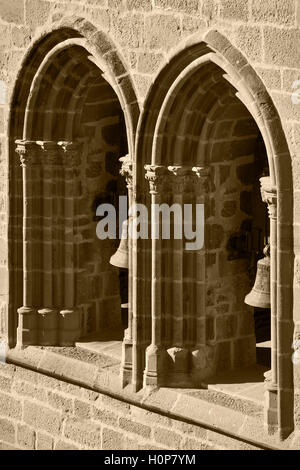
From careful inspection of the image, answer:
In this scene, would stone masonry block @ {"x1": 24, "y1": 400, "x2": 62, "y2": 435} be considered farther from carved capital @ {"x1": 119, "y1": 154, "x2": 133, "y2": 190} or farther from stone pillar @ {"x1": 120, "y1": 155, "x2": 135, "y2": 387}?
carved capital @ {"x1": 119, "y1": 154, "x2": 133, "y2": 190}

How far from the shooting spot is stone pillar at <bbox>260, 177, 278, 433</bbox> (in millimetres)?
18125

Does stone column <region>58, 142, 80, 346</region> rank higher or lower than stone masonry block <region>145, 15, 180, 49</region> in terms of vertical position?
lower

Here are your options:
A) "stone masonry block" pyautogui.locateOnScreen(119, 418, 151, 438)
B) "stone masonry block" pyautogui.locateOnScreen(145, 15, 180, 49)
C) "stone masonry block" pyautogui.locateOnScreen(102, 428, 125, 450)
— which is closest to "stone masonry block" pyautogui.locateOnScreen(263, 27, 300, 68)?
"stone masonry block" pyautogui.locateOnScreen(145, 15, 180, 49)

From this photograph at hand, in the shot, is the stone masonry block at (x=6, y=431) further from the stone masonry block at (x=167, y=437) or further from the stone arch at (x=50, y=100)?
the stone masonry block at (x=167, y=437)

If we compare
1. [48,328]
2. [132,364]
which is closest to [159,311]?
[132,364]

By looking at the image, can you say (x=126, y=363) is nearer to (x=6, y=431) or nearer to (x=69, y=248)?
(x=69, y=248)

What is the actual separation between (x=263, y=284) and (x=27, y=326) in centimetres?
322

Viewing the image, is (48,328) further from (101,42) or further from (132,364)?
(101,42)

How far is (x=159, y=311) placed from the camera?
19516 mm

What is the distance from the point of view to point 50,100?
2073 cm

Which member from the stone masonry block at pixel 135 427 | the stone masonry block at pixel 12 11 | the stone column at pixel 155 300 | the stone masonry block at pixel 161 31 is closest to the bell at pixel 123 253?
the stone column at pixel 155 300

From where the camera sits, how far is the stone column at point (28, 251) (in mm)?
20859

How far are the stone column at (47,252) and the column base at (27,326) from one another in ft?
0.17
